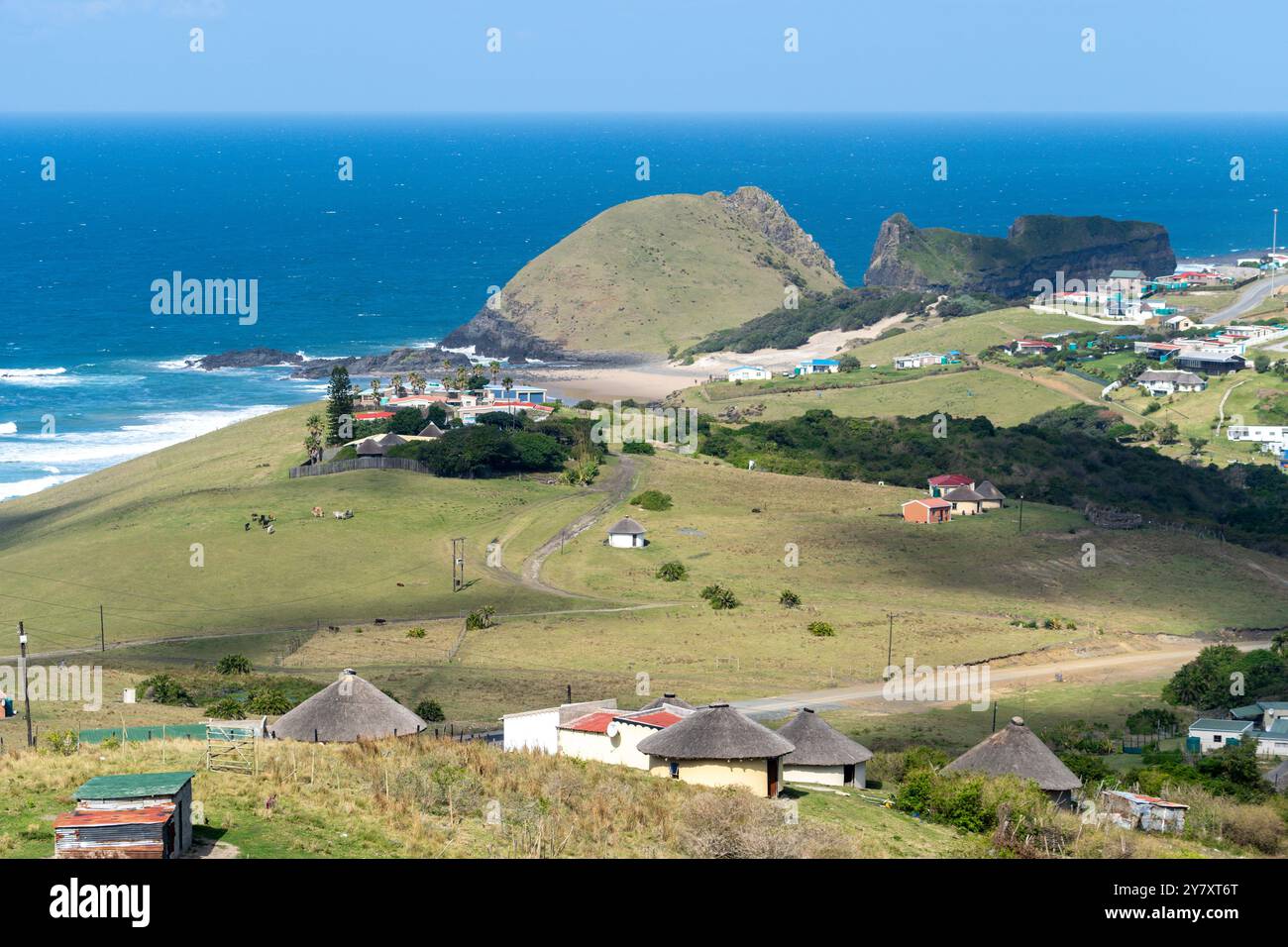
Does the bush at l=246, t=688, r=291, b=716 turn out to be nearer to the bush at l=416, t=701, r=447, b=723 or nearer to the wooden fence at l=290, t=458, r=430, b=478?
the bush at l=416, t=701, r=447, b=723

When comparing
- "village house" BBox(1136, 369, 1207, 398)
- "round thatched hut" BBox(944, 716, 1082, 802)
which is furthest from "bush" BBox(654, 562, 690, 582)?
"village house" BBox(1136, 369, 1207, 398)

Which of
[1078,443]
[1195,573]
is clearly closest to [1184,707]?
[1195,573]

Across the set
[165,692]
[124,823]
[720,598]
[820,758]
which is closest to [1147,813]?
[820,758]

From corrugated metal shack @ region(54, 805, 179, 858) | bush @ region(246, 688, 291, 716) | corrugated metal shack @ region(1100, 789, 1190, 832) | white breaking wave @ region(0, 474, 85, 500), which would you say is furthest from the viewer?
white breaking wave @ region(0, 474, 85, 500)

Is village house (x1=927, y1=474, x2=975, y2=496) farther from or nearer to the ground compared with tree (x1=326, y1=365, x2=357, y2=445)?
nearer to the ground

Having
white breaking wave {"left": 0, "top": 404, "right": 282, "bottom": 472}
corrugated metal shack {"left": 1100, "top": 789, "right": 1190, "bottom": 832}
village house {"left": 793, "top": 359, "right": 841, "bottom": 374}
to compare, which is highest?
village house {"left": 793, "top": 359, "right": 841, "bottom": 374}

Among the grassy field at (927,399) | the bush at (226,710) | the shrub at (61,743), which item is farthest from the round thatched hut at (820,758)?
the grassy field at (927,399)
